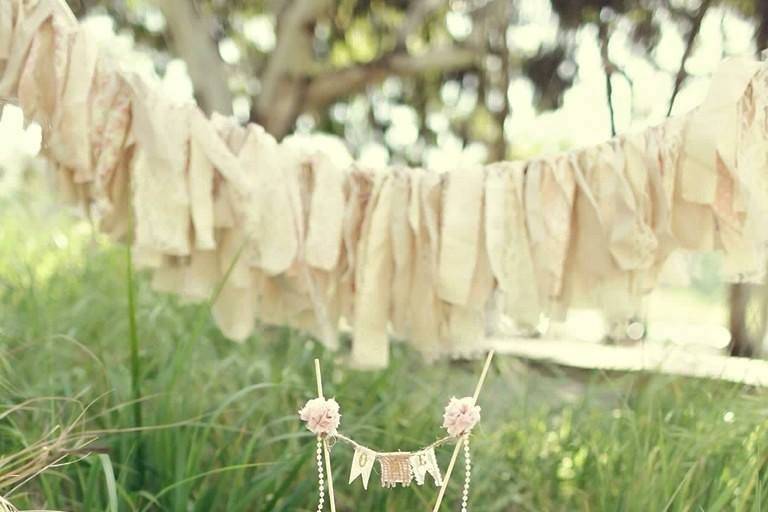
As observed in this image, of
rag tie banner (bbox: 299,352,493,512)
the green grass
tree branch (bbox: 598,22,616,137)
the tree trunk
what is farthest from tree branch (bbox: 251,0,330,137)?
rag tie banner (bbox: 299,352,493,512)

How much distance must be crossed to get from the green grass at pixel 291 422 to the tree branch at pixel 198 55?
0.36m

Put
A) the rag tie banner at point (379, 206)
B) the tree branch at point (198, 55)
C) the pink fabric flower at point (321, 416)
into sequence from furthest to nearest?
1. the tree branch at point (198, 55)
2. the rag tie banner at point (379, 206)
3. the pink fabric flower at point (321, 416)

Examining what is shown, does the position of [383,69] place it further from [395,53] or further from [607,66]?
[607,66]

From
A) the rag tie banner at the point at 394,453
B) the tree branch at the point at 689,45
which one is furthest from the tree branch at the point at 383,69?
the rag tie banner at the point at 394,453

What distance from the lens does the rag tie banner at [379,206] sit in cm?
87

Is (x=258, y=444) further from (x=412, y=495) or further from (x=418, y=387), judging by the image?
(x=418, y=387)

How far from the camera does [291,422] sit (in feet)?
3.82

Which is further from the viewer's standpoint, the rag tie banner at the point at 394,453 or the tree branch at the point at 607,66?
the tree branch at the point at 607,66

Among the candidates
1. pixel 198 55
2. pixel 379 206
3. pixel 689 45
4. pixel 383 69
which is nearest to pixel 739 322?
pixel 689 45

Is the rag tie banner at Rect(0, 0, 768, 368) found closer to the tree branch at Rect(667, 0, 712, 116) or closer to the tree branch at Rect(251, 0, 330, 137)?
the tree branch at Rect(667, 0, 712, 116)

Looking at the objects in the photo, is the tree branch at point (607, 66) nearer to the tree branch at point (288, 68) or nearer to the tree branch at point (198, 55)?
the tree branch at point (288, 68)

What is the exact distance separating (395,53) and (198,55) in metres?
0.35

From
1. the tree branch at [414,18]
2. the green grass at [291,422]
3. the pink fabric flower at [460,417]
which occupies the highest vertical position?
the tree branch at [414,18]

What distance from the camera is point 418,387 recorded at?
4.52 ft
